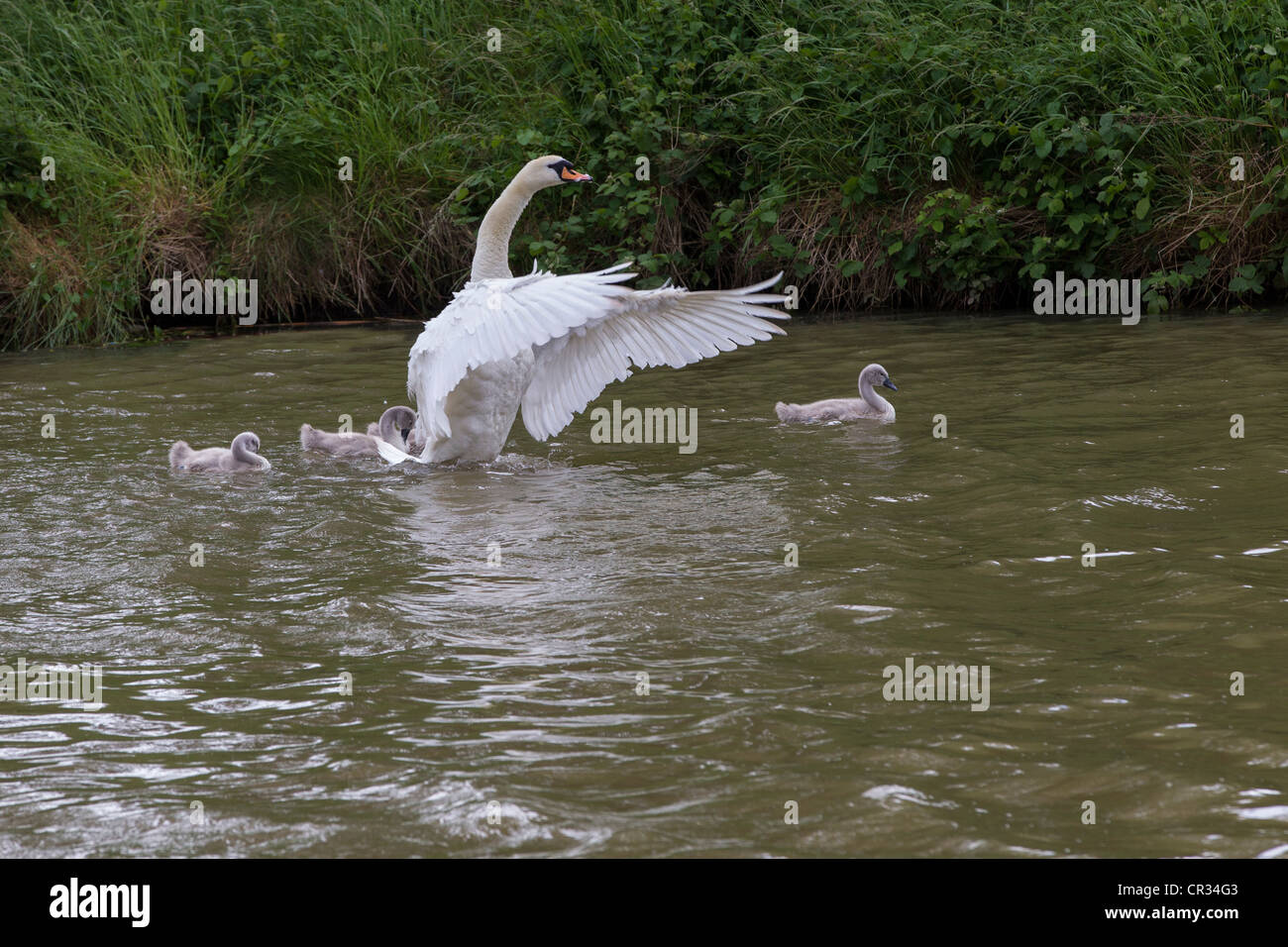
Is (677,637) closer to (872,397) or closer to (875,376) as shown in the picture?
(872,397)

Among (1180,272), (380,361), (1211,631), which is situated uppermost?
(1180,272)

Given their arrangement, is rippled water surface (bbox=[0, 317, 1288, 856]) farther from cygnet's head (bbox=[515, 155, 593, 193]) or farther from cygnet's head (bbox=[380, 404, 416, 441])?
cygnet's head (bbox=[515, 155, 593, 193])

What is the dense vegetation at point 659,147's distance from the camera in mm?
11023

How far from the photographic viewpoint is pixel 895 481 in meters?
6.38

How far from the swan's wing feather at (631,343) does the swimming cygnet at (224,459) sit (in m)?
1.44

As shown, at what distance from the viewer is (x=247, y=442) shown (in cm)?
700

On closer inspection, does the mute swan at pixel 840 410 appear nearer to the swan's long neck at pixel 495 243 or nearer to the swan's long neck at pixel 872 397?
the swan's long neck at pixel 872 397

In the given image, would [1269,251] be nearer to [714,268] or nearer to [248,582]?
[714,268]

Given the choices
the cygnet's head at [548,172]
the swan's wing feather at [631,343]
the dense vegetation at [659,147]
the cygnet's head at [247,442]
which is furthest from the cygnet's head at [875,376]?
the dense vegetation at [659,147]

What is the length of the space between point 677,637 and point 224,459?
3.42m

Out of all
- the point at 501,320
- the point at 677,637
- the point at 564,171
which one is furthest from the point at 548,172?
the point at 677,637

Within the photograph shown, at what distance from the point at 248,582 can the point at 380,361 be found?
5.51 metres
